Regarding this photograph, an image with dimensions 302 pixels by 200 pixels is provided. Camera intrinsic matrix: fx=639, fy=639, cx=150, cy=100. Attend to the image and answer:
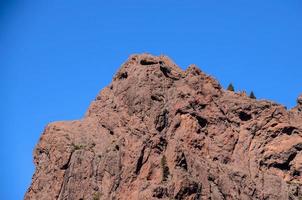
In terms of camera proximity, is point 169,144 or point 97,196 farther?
point 169,144

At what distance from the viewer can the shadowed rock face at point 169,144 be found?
289ft

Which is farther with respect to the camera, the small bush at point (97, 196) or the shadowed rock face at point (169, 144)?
the shadowed rock face at point (169, 144)

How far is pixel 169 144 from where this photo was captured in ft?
302

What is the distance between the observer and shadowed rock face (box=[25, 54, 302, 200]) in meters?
88.1

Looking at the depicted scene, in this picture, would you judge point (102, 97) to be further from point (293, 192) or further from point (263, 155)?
point (293, 192)

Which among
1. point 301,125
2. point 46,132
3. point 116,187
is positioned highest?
point 301,125

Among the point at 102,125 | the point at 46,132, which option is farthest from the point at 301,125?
the point at 46,132

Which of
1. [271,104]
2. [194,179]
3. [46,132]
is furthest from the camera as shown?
[271,104]

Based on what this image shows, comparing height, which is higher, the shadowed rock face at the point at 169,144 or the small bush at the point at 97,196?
the shadowed rock face at the point at 169,144

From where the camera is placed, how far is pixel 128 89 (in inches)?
3976

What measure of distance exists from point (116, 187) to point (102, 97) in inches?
842

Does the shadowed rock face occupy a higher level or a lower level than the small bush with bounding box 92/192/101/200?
higher

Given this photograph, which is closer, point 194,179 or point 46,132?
point 194,179

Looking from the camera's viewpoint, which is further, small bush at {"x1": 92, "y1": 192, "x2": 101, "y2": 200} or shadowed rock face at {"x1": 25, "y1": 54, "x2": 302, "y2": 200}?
shadowed rock face at {"x1": 25, "y1": 54, "x2": 302, "y2": 200}
